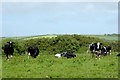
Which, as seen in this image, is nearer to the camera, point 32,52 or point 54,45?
point 32,52

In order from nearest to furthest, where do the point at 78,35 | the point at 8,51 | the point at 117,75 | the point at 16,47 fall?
the point at 117,75 < the point at 8,51 < the point at 16,47 < the point at 78,35

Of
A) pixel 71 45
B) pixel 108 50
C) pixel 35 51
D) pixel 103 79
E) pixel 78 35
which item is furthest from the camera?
pixel 78 35

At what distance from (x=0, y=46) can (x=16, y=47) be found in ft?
10.1

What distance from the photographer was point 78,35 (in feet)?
159

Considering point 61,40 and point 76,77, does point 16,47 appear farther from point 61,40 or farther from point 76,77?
point 76,77

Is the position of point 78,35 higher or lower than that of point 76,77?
higher

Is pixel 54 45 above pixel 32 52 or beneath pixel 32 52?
above

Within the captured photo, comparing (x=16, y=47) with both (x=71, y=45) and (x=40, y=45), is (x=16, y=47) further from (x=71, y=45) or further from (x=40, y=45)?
(x=71, y=45)

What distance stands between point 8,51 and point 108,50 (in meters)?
16.2

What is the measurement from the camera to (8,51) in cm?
2602

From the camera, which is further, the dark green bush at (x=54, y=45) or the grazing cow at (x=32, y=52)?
the dark green bush at (x=54, y=45)

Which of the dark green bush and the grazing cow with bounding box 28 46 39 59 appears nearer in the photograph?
the grazing cow with bounding box 28 46 39 59

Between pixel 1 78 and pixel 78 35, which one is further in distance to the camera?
pixel 78 35

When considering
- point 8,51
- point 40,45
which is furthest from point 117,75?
point 40,45
